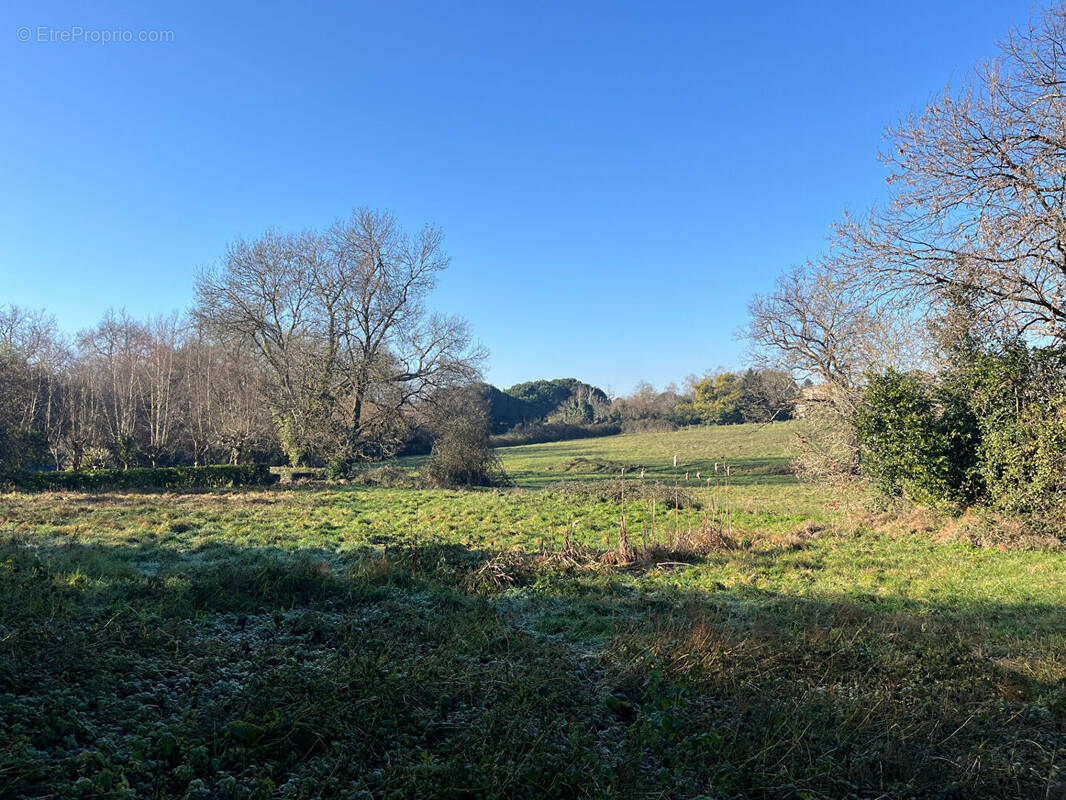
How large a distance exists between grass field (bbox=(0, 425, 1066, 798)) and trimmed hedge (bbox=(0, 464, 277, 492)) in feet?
41.0

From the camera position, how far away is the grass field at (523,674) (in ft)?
11.1

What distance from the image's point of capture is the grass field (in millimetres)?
3381

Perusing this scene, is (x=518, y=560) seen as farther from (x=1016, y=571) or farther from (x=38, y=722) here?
(x=1016, y=571)

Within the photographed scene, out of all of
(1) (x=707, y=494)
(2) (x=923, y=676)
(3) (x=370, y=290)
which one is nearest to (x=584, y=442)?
(3) (x=370, y=290)

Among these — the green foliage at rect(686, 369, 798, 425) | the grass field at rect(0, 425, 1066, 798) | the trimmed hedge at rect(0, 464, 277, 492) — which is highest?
the green foliage at rect(686, 369, 798, 425)

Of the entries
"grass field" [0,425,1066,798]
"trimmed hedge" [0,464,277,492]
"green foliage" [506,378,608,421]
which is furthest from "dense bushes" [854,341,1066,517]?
"green foliage" [506,378,608,421]

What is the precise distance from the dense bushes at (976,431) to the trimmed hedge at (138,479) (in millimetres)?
20740

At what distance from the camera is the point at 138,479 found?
20969 millimetres

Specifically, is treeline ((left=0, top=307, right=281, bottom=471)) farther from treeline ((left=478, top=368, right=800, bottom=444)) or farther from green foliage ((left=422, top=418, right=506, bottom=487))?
treeline ((left=478, top=368, right=800, bottom=444))

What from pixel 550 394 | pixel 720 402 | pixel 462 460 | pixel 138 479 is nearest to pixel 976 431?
pixel 462 460

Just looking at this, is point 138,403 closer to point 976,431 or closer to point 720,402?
point 976,431

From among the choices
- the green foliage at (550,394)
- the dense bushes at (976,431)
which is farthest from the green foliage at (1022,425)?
the green foliage at (550,394)

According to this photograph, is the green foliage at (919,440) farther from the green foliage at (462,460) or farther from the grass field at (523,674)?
the green foliage at (462,460)

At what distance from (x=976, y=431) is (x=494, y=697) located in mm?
11784
